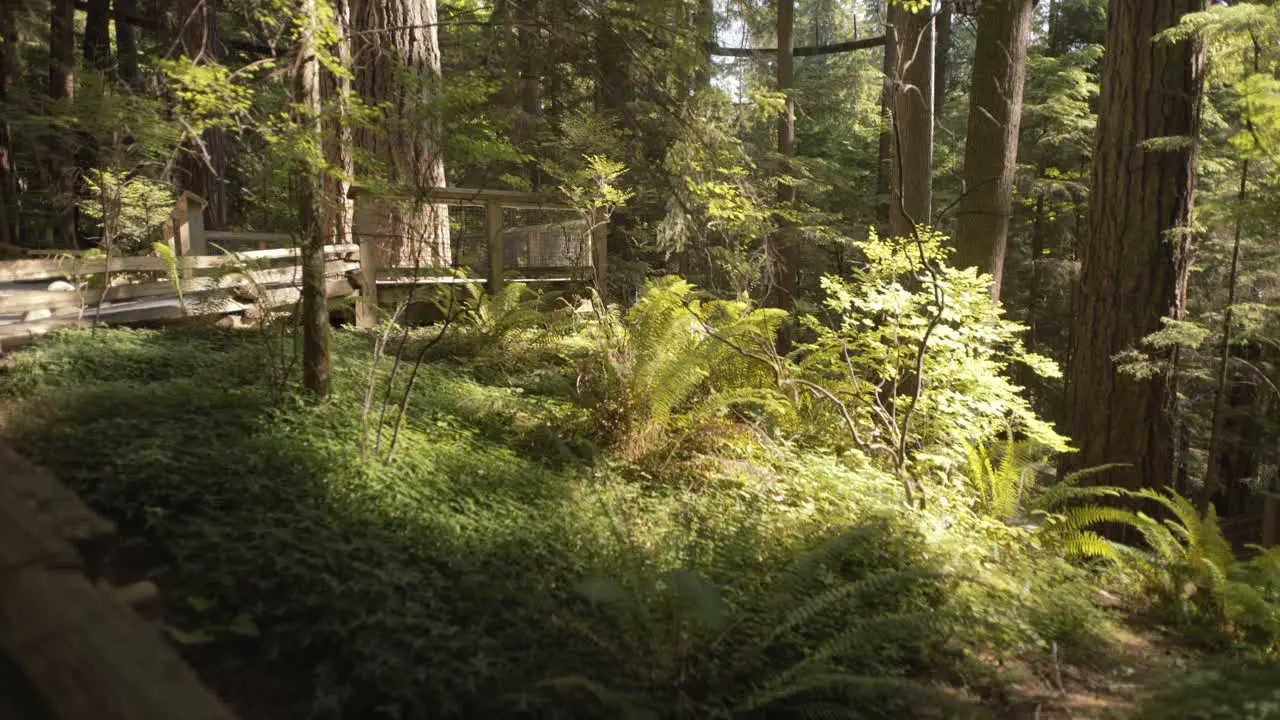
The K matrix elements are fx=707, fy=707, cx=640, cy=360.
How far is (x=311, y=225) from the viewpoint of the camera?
13.9ft

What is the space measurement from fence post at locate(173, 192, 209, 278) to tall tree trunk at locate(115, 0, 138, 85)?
692cm

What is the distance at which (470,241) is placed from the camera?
10.2 m

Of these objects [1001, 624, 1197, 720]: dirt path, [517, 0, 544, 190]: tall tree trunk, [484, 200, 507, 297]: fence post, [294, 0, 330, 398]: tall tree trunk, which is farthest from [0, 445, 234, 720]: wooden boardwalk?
[517, 0, 544, 190]: tall tree trunk

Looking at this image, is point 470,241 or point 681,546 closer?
point 681,546

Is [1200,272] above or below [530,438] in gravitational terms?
above

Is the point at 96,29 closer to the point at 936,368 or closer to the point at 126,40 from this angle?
the point at 126,40

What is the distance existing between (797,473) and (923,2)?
3524 mm

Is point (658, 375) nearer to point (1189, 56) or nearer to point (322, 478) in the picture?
point (322, 478)

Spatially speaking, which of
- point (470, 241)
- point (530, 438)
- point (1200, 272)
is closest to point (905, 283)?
point (530, 438)

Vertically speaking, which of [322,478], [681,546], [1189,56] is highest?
[1189,56]

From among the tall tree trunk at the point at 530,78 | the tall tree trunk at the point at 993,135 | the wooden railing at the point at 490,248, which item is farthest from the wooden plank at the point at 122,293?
the tall tree trunk at the point at 993,135

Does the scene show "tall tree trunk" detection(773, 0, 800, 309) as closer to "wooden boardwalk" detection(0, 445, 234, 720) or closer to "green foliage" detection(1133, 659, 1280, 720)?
"green foliage" detection(1133, 659, 1280, 720)

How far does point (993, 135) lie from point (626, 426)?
633cm

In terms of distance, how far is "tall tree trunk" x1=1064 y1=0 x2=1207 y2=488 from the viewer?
6.17 metres
